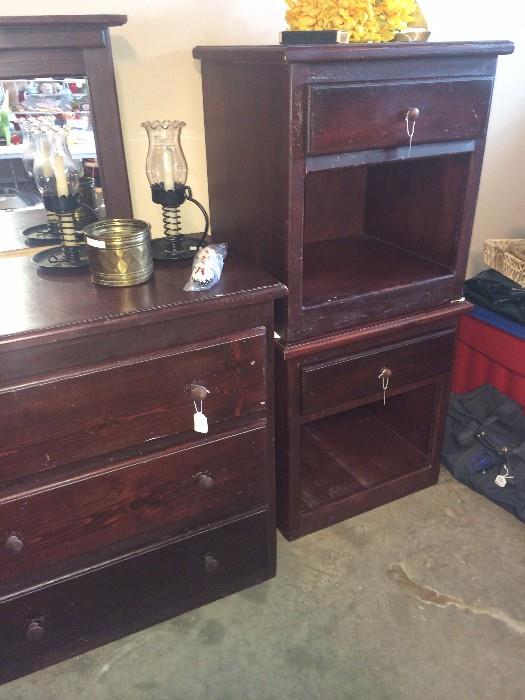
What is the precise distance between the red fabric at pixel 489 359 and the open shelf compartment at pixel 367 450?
208 mm

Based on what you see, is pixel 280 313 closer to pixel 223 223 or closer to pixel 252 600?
→ pixel 223 223

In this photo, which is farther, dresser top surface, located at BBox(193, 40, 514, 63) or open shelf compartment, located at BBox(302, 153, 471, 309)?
open shelf compartment, located at BBox(302, 153, 471, 309)

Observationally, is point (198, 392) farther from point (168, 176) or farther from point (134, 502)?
point (168, 176)

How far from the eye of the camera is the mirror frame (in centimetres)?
125

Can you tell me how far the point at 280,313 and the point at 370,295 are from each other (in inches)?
9.5

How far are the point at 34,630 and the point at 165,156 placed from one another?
1.09 metres

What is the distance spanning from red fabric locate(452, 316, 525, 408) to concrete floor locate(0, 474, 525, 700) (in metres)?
0.48

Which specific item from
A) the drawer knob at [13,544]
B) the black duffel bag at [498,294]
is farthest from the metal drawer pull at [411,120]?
the drawer knob at [13,544]

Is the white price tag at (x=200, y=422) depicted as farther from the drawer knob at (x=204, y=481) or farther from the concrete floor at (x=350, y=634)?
the concrete floor at (x=350, y=634)

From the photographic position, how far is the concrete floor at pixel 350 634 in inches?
53.1

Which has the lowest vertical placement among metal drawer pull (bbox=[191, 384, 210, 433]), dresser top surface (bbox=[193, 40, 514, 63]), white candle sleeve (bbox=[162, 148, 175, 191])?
metal drawer pull (bbox=[191, 384, 210, 433])

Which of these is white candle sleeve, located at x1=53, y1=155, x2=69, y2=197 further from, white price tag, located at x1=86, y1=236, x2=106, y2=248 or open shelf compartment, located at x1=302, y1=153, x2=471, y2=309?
open shelf compartment, located at x1=302, y1=153, x2=471, y2=309

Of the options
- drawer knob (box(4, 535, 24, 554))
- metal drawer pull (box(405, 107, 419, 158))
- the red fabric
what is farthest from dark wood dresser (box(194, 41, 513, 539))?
drawer knob (box(4, 535, 24, 554))

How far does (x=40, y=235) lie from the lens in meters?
1.45
